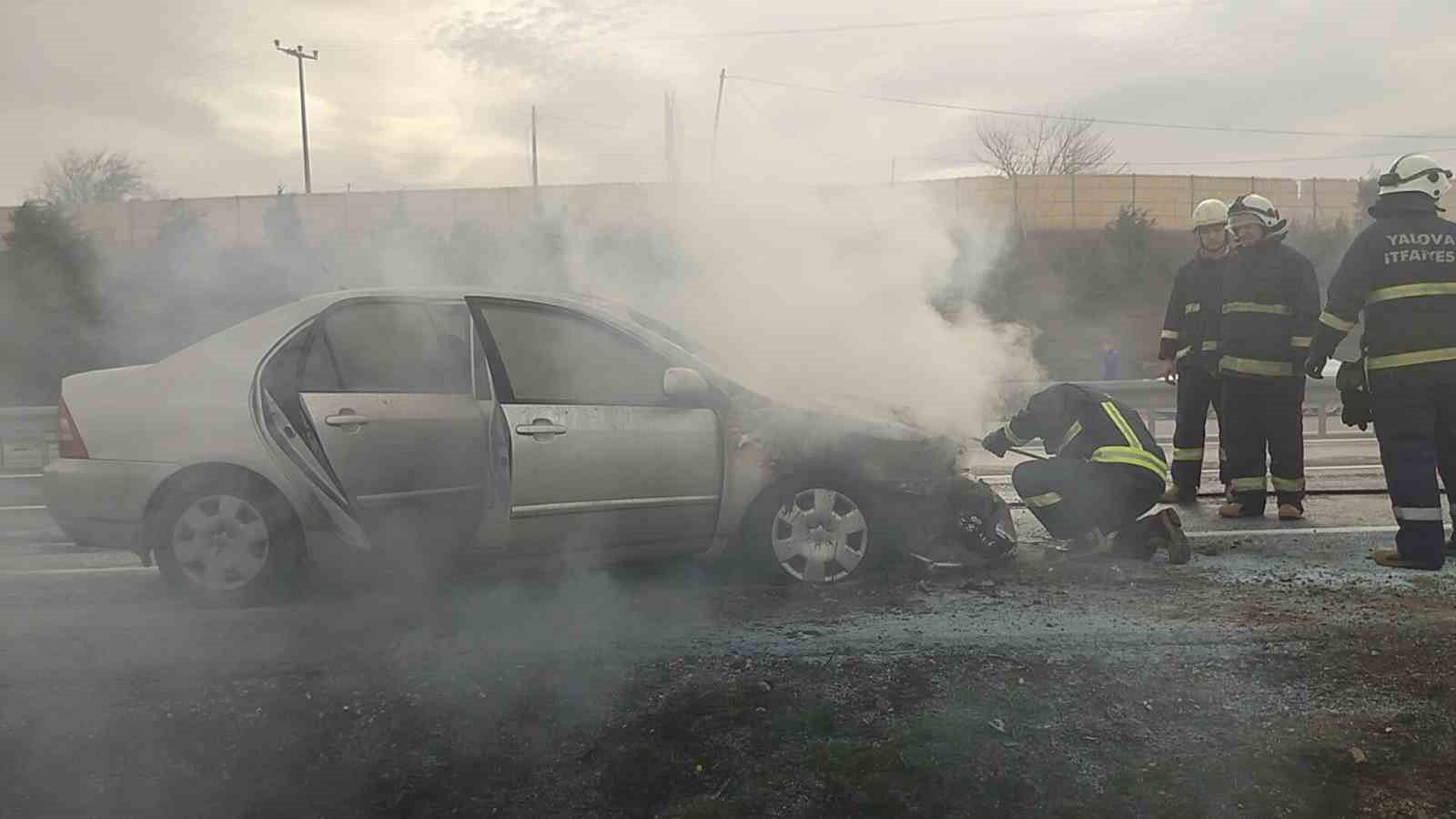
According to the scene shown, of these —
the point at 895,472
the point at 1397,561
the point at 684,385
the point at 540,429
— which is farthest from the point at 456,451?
the point at 1397,561

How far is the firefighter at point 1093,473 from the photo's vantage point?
4.71 metres

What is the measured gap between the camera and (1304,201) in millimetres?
24250

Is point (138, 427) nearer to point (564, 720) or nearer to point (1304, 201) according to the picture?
point (564, 720)

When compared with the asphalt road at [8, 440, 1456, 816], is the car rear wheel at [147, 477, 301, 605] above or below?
above

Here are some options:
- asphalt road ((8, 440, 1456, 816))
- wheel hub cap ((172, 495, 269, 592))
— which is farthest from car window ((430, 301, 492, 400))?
wheel hub cap ((172, 495, 269, 592))

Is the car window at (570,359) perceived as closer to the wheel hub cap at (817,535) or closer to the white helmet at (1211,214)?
the wheel hub cap at (817,535)

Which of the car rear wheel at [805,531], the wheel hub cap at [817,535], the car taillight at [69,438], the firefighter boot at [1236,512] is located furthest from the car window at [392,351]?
the firefighter boot at [1236,512]

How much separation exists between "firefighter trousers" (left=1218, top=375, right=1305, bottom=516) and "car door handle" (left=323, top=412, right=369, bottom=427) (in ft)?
16.4

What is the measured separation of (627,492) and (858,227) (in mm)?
2299

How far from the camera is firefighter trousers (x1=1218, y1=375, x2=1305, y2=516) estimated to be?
574cm

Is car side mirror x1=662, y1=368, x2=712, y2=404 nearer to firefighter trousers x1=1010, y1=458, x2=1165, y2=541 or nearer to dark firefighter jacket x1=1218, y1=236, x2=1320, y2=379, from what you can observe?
firefighter trousers x1=1010, y1=458, x2=1165, y2=541

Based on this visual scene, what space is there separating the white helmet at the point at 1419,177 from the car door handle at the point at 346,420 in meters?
4.93

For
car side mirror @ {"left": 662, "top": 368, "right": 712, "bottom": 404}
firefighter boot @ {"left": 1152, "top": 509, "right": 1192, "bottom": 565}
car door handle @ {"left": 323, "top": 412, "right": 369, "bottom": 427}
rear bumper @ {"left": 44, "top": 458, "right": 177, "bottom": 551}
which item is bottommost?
firefighter boot @ {"left": 1152, "top": 509, "right": 1192, "bottom": 565}

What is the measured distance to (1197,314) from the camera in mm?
6422
